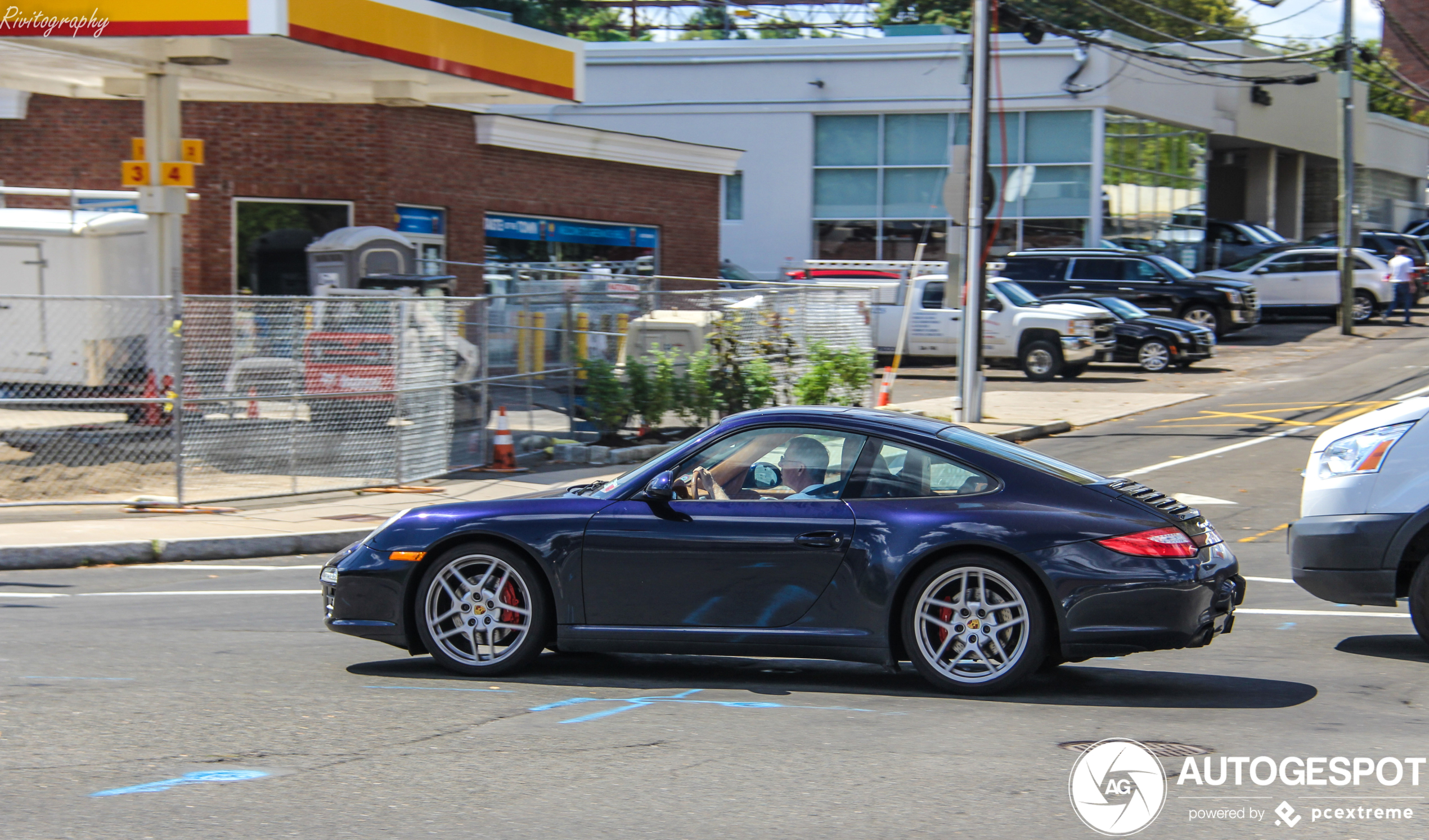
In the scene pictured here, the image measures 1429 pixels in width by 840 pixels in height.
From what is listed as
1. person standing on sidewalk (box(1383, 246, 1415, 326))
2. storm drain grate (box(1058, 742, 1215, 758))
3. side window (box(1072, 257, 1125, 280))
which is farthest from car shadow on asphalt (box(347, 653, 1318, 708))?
person standing on sidewalk (box(1383, 246, 1415, 326))

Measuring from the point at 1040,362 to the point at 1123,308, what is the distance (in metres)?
2.93

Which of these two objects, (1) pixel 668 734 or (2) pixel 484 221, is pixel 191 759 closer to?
(1) pixel 668 734

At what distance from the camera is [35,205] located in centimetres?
2134

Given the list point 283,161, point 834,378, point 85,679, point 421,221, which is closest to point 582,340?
point 834,378

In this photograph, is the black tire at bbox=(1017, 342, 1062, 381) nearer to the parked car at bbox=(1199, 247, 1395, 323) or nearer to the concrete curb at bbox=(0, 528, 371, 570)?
the parked car at bbox=(1199, 247, 1395, 323)

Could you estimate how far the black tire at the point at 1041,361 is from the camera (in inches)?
992

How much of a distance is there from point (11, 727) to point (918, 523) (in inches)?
157

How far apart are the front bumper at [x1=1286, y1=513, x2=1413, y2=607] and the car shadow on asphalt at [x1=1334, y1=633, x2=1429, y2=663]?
0.40 metres

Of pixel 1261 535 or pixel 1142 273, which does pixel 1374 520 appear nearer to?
pixel 1261 535

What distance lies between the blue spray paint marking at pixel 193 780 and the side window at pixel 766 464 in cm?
233

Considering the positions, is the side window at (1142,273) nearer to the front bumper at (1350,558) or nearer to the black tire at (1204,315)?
the black tire at (1204,315)

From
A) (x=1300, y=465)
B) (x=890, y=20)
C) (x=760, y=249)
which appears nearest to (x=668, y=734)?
(x=1300, y=465)

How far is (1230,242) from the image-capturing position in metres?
39.1

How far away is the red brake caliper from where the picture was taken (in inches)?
260
